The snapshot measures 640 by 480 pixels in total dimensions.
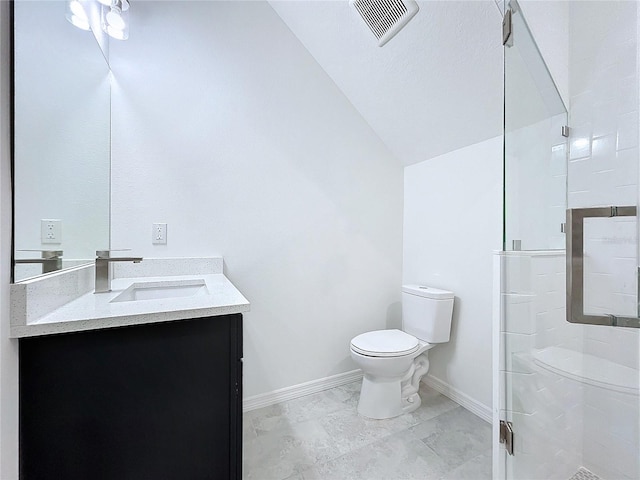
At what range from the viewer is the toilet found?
1619 mm

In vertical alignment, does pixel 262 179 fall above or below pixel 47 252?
above

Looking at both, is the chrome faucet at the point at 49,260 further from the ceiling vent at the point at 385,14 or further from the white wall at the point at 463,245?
the white wall at the point at 463,245

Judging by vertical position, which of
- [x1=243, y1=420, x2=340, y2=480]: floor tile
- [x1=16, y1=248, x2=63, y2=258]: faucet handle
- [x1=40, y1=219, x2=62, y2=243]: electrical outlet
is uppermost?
[x1=40, y1=219, x2=62, y2=243]: electrical outlet

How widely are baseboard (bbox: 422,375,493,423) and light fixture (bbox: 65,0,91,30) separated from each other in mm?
2669

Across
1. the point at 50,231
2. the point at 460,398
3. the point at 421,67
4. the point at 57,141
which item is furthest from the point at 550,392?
the point at 57,141

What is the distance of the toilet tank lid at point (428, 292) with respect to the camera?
1.82 m

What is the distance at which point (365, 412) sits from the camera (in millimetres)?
1686

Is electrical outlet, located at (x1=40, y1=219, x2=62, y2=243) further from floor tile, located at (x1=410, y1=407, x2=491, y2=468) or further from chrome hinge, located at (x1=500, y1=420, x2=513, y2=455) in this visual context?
floor tile, located at (x1=410, y1=407, x2=491, y2=468)

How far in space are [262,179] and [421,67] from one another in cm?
110

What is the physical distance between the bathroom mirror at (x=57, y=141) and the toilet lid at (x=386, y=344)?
1.40 m

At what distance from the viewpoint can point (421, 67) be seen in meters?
1.58

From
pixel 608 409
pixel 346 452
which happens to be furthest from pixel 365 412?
pixel 608 409

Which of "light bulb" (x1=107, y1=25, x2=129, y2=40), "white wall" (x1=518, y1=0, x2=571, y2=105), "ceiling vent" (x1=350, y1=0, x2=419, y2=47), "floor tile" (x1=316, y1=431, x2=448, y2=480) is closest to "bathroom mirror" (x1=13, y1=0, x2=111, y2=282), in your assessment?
"light bulb" (x1=107, y1=25, x2=129, y2=40)

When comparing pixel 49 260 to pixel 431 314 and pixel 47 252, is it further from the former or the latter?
pixel 431 314
